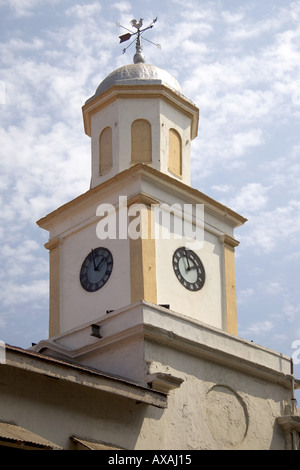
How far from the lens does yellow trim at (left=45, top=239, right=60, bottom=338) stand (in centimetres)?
2114

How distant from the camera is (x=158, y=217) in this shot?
20.4 m

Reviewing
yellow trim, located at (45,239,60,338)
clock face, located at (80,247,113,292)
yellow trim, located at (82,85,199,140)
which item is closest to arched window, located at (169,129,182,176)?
yellow trim, located at (82,85,199,140)

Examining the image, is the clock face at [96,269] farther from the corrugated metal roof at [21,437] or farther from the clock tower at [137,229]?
the corrugated metal roof at [21,437]

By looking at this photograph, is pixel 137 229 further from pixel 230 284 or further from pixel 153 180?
pixel 230 284

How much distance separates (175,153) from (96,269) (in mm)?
3714

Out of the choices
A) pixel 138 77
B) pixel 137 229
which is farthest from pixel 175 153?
pixel 137 229

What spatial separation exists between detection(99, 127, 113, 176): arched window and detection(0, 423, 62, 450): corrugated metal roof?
30.5 ft

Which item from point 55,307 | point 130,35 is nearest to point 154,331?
point 55,307

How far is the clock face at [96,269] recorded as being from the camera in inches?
802

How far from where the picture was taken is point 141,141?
71.2 ft

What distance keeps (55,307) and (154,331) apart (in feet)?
16.1

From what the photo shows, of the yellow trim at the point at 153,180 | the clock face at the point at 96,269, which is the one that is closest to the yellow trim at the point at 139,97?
the yellow trim at the point at 153,180

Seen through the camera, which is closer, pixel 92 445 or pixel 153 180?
pixel 92 445
